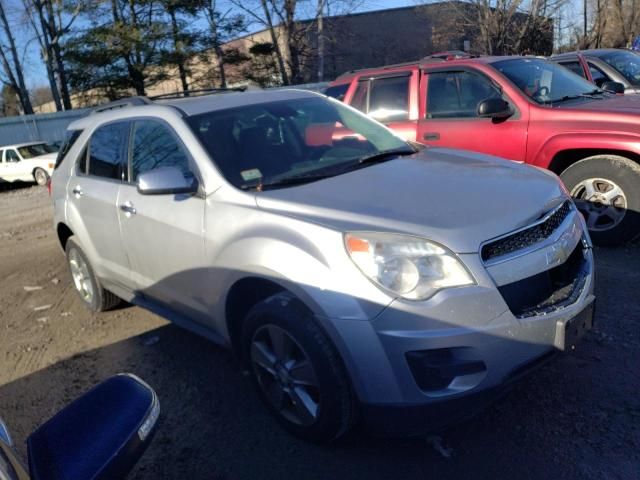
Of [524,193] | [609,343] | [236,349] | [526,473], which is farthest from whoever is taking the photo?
[609,343]

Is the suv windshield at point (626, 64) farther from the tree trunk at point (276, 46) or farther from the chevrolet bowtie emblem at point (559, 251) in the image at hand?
the tree trunk at point (276, 46)

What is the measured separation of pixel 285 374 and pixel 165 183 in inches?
49.5

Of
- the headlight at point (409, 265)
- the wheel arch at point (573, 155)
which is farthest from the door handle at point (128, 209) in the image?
the wheel arch at point (573, 155)

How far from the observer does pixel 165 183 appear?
315cm

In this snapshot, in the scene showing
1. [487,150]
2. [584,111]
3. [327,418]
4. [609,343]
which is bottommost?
[609,343]

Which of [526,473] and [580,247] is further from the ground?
[580,247]

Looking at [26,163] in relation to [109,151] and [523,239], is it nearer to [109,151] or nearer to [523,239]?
[109,151]

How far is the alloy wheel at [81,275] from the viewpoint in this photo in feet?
15.9

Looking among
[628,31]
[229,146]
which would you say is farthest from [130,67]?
[229,146]

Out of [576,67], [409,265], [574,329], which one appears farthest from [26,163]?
[574,329]

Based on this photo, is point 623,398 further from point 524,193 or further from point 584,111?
point 584,111

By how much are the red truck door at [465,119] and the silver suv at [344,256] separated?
204 cm

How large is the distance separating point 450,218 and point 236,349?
146cm

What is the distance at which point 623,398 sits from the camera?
116 inches
